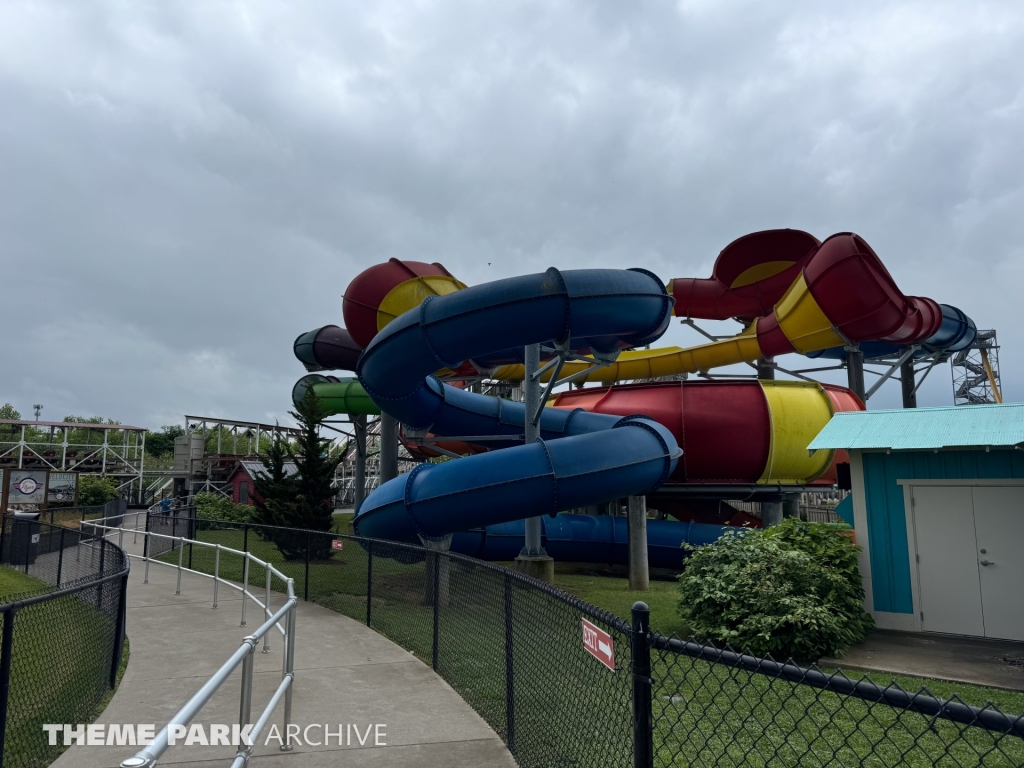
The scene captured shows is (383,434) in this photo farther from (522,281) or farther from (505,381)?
(505,381)

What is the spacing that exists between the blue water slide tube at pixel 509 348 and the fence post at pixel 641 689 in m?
8.08

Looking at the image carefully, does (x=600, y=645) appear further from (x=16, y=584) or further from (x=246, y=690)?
(x=16, y=584)

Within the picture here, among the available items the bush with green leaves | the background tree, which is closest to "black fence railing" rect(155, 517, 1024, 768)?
the bush with green leaves

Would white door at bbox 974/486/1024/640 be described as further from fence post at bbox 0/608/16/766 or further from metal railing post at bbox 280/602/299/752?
fence post at bbox 0/608/16/766

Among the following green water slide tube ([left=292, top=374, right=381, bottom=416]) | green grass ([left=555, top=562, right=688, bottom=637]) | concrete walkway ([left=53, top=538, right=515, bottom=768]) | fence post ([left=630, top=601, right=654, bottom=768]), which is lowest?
green grass ([left=555, top=562, right=688, bottom=637])

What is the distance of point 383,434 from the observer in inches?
805

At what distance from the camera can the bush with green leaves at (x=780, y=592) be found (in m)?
7.90

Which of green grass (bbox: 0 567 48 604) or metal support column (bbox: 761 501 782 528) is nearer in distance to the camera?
green grass (bbox: 0 567 48 604)

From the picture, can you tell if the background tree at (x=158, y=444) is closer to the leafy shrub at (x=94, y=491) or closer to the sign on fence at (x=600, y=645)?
the leafy shrub at (x=94, y=491)

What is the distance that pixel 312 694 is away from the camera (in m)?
6.42

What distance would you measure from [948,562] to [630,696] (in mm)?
7831

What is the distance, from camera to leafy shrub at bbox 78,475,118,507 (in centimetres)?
3572

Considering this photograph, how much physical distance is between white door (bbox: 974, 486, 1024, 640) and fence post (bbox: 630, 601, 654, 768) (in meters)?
8.17

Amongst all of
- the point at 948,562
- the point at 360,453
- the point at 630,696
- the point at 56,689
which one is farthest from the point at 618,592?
the point at 360,453
